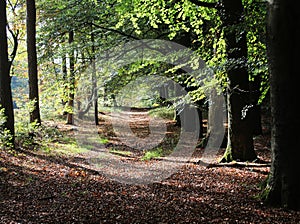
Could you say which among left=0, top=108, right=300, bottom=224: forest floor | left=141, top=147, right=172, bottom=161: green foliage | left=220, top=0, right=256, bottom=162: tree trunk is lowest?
left=141, top=147, right=172, bottom=161: green foliage

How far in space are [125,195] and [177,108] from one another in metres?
4.32

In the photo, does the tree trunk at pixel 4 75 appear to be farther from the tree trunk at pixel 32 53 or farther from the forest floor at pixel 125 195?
the tree trunk at pixel 32 53

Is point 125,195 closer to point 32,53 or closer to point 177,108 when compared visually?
point 177,108

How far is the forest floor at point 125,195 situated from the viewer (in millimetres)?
5289

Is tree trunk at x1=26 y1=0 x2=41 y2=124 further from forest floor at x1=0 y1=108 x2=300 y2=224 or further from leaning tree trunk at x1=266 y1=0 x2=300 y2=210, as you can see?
leaning tree trunk at x1=266 y1=0 x2=300 y2=210

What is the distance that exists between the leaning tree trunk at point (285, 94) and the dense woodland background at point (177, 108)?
0.6 inches

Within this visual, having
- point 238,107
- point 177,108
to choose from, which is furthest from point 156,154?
point 238,107

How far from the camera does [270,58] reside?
527 cm

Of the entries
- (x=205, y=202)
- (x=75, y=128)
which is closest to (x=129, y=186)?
(x=205, y=202)

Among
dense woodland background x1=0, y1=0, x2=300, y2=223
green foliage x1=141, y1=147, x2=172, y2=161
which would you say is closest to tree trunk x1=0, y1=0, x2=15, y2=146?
dense woodland background x1=0, y1=0, x2=300, y2=223

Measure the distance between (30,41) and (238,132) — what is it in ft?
28.6

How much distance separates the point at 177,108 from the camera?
1052cm

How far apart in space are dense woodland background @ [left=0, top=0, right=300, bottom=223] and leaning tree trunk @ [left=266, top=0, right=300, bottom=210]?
2cm

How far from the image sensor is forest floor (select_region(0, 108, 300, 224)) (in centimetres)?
529
